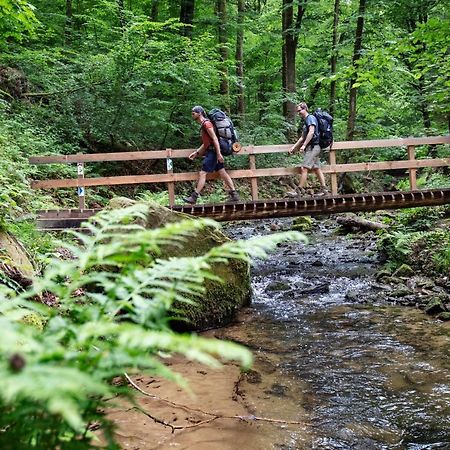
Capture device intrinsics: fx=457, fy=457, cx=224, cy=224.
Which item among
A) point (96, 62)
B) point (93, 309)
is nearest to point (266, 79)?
point (96, 62)

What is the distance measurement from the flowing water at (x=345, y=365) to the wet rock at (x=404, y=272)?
0.47m

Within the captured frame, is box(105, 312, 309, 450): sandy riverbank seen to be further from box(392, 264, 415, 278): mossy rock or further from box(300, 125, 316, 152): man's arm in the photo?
box(300, 125, 316, 152): man's arm

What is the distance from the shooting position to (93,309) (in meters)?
1.47

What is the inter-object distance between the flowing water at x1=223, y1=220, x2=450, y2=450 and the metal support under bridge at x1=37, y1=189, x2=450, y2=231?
54.7 inches

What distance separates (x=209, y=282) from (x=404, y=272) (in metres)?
4.41

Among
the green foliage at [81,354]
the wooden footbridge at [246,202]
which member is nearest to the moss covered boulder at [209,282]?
the wooden footbridge at [246,202]

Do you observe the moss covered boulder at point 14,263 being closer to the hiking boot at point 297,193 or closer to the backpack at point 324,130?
the backpack at point 324,130

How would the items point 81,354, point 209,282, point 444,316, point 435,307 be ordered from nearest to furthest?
point 81,354 < point 444,316 < point 209,282 < point 435,307

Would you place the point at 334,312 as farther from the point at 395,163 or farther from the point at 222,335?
the point at 395,163

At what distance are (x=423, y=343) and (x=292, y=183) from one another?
40.8 ft

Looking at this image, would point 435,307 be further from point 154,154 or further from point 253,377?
point 154,154

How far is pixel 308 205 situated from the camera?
29.5 feet

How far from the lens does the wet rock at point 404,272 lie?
8.94m

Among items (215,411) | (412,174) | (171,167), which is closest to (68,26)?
(171,167)
